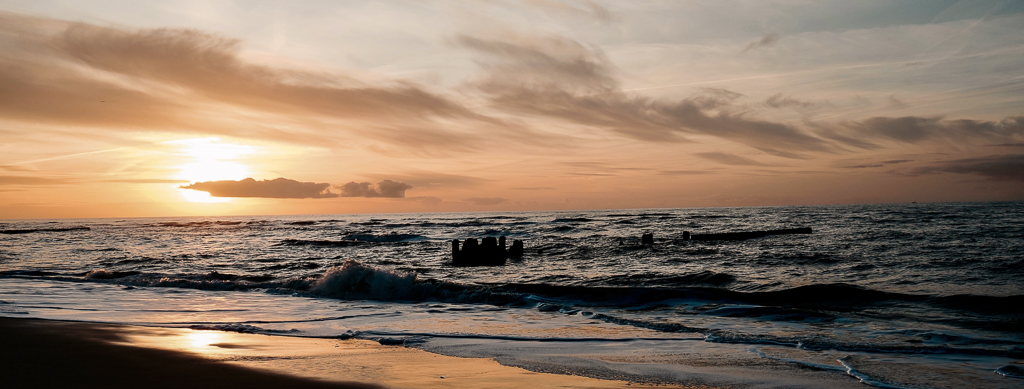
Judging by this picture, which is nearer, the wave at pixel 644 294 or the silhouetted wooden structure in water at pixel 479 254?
the wave at pixel 644 294

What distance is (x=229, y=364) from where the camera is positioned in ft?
20.4

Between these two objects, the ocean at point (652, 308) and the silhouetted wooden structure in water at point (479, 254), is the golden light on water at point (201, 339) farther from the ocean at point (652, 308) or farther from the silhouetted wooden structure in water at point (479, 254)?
the silhouetted wooden structure in water at point (479, 254)

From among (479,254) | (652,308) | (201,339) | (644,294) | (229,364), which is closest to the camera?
(229,364)

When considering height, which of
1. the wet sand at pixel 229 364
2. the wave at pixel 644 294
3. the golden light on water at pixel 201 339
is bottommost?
the wave at pixel 644 294

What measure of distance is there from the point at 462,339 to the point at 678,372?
335 centimetres

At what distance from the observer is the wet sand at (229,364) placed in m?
5.46

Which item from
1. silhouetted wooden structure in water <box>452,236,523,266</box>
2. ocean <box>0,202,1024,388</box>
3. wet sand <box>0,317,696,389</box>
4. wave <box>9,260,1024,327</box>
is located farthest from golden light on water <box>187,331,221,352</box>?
silhouetted wooden structure in water <box>452,236,523,266</box>

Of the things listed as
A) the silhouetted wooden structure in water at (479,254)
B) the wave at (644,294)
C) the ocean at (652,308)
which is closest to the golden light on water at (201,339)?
the ocean at (652,308)

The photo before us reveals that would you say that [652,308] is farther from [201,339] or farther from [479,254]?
[479,254]

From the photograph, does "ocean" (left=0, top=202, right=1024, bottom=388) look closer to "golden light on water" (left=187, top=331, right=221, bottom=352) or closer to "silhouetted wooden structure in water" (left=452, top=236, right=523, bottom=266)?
"golden light on water" (left=187, top=331, right=221, bottom=352)

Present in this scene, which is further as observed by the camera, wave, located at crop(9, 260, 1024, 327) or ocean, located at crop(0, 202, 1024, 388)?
wave, located at crop(9, 260, 1024, 327)

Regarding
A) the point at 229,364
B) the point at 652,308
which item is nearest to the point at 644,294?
the point at 652,308

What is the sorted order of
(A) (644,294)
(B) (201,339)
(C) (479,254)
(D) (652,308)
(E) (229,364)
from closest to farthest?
(E) (229,364), (B) (201,339), (D) (652,308), (A) (644,294), (C) (479,254)

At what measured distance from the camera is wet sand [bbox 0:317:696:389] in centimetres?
546
